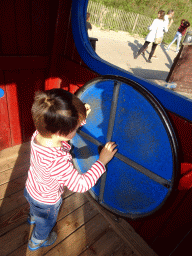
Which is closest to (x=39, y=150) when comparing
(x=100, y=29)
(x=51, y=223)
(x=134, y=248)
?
(x=51, y=223)

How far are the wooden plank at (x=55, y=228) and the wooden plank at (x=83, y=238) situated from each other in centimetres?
3

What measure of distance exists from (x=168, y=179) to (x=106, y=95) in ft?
2.05

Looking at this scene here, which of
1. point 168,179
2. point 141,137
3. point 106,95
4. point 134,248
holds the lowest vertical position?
point 134,248

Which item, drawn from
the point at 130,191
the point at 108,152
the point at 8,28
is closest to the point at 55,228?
the point at 130,191

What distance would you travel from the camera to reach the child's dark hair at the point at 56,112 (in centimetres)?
82

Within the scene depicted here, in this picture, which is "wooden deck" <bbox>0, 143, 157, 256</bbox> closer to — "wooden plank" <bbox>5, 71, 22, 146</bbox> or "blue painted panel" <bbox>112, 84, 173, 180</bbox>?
"wooden plank" <bbox>5, 71, 22, 146</bbox>

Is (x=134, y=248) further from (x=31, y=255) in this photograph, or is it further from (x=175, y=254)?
(x=31, y=255)

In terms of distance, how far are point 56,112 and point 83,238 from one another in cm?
127

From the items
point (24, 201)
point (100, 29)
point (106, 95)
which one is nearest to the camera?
point (106, 95)

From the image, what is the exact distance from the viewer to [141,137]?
3.36 ft

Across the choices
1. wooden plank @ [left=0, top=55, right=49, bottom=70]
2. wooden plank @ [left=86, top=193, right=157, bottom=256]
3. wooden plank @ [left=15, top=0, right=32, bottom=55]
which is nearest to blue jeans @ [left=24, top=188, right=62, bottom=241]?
wooden plank @ [left=86, top=193, right=157, bottom=256]

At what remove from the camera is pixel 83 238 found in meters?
1.53

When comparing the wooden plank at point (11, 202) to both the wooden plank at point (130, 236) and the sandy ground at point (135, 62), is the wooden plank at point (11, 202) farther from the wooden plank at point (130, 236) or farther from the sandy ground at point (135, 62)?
the sandy ground at point (135, 62)

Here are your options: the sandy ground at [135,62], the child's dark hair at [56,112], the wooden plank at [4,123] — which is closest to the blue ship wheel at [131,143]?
the child's dark hair at [56,112]
